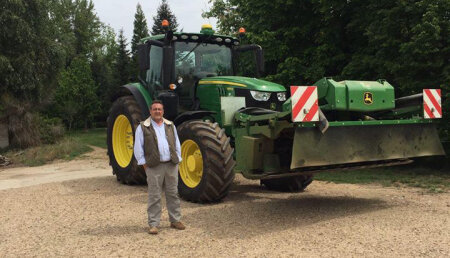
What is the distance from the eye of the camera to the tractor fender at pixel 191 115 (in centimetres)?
805

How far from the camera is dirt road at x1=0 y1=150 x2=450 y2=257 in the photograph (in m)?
4.97

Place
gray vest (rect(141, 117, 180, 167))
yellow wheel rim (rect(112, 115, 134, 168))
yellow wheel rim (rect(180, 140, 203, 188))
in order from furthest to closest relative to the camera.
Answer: yellow wheel rim (rect(112, 115, 134, 168))
yellow wheel rim (rect(180, 140, 203, 188))
gray vest (rect(141, 117, 180, 167))

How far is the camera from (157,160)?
5758mm

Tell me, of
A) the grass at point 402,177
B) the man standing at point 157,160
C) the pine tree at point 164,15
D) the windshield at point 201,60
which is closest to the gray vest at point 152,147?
the man standing at point 157,160

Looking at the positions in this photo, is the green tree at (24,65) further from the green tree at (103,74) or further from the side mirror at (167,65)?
the green tree at (103,74)

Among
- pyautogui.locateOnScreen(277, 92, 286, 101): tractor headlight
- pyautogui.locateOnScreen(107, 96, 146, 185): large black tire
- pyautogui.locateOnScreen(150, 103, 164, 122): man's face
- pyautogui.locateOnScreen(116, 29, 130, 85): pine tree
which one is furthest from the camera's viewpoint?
pyautogui.locateOnScreen(116, 29, 130, 85): pine tree

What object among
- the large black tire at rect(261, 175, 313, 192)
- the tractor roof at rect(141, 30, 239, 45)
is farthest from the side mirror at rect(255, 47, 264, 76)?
the large black tire at rect(261, 175, 313, 192)

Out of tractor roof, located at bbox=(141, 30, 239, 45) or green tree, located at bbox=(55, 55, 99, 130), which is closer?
tractor roof, located at bbox=(141, 30, 239, 45)

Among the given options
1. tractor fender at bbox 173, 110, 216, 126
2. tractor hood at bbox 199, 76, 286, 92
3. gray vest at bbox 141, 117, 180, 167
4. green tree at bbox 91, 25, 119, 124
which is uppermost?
green tree at bbox 91, 25, 119, 124

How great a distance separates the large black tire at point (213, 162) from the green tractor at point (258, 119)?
0.6 inches

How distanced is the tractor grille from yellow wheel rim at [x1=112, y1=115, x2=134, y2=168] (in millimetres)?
2987

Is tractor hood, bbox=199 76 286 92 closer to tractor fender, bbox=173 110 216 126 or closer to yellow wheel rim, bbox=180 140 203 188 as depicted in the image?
tractor fender, bbox=173 110 216 126

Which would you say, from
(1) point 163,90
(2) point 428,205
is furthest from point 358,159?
(1) point 163,90

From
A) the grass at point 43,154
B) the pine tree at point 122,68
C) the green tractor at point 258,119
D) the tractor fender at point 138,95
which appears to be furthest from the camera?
the pine tree at point 122,68
